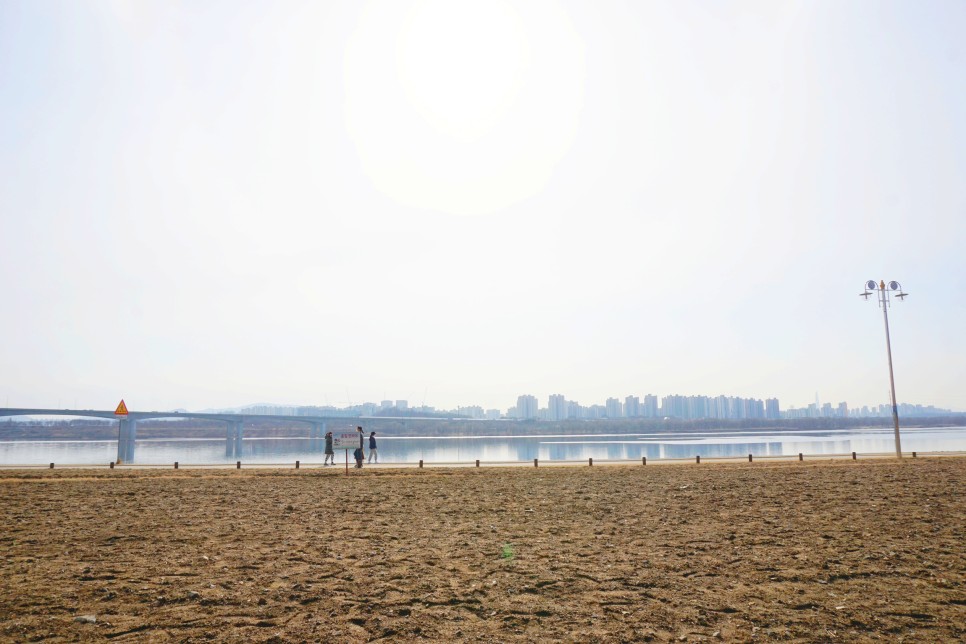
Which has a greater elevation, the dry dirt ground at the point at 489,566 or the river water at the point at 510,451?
the dry dirt ground at the point at 489,566

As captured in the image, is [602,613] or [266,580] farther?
[266,580]

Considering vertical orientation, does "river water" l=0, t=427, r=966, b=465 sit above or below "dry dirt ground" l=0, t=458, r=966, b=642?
below

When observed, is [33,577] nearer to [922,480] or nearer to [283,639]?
[283,639]

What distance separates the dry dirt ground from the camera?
825 cm

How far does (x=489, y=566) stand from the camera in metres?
11.6

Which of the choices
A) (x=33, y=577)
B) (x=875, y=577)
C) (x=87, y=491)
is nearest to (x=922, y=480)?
(x=875, y=577)

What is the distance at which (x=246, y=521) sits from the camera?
54.4 ft

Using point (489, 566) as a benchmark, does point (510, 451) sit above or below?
below

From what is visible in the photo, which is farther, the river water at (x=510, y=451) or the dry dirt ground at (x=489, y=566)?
the river water at (x=510, y=451)

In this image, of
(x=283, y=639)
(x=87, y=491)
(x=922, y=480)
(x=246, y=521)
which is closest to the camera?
(x=283, y=639)

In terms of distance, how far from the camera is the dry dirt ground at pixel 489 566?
825 cm

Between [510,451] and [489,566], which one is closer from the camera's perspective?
[489,566]

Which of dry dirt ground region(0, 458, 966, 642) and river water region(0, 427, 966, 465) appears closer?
dry dirt ground region(0, 458, 966, 642)

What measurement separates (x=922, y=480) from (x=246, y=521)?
26.0 metres
